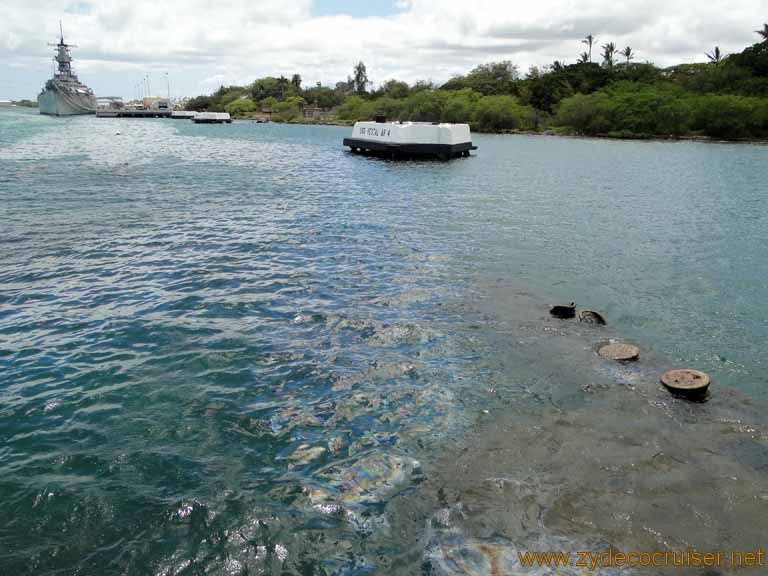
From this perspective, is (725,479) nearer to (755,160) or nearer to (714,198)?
(714,198)

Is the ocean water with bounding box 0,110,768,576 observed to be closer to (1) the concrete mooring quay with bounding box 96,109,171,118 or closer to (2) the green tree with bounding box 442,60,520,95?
(2) the green tree with bounding box 442,60,520,95

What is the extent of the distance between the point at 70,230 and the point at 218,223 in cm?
572

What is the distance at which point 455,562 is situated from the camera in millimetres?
5598

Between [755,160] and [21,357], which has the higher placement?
[755,160]

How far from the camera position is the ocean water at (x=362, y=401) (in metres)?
6.04

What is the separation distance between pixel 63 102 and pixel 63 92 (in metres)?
3.30

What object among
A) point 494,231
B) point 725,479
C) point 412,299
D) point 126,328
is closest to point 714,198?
point 494,231
